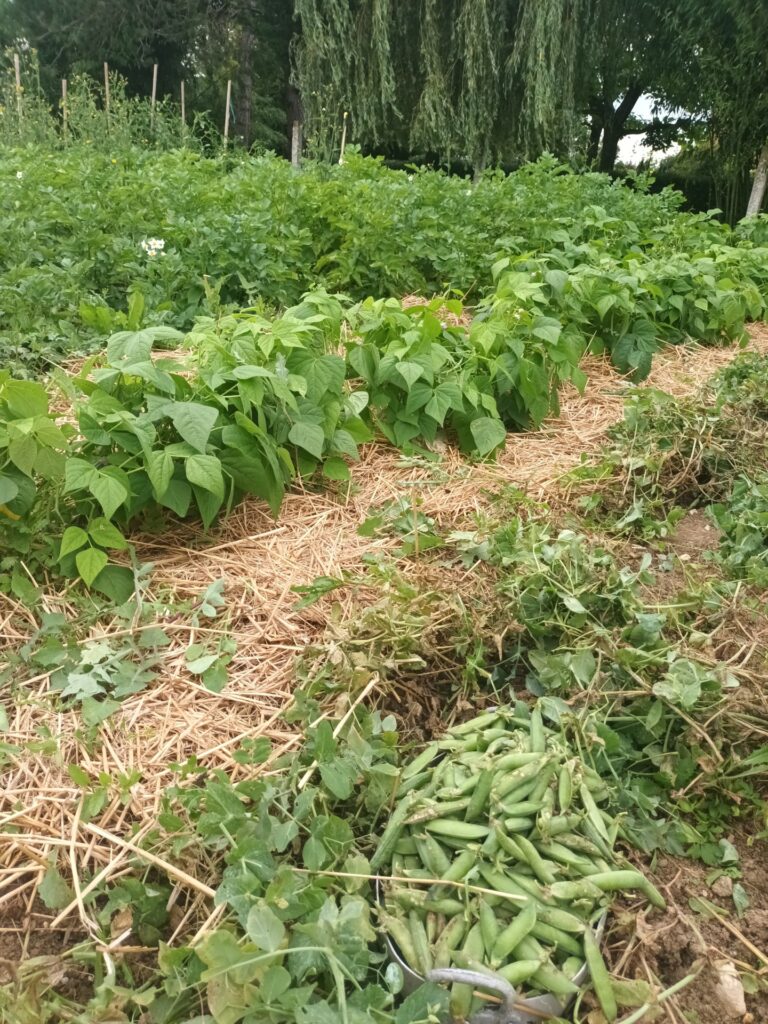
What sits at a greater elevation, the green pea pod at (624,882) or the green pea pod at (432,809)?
the green pea pod at (432,809)

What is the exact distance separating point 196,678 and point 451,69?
12.8m

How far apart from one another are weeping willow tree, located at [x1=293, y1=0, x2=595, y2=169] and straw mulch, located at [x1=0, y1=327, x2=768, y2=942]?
34.4ft

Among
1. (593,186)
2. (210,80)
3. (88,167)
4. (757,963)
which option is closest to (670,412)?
(757,963)

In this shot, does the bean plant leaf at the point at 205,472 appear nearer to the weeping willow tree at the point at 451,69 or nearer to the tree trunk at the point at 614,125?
the weeping willow tree at the point at 451,69

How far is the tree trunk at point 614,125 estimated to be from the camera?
1855 cm

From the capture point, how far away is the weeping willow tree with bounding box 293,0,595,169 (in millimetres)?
11312

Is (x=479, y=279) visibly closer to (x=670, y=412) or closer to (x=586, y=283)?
(x=586, y=283)

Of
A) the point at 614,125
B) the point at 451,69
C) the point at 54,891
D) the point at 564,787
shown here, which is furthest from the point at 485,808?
the point at 614,125

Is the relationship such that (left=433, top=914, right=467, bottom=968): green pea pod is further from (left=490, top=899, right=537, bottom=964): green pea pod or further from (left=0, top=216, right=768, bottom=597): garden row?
(left=0, top=216, right=768, bottom=597): garden row

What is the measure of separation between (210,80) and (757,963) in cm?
2204

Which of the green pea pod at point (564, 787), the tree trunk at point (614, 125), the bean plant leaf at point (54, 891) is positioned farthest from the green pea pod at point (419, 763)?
the tree trunk at point (614, 125)

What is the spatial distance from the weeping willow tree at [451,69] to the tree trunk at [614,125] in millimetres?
7002

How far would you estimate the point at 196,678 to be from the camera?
1.68 m

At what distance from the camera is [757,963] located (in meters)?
1.18
